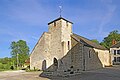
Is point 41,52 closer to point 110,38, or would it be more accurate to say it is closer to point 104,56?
point 104,56

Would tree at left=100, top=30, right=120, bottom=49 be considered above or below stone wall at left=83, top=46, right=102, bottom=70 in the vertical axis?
above

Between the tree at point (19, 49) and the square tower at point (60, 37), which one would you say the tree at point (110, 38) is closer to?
the tree at point (19, 49)

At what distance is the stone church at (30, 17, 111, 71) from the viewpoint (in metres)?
34.0

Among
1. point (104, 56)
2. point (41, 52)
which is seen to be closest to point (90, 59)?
point (41, 52)

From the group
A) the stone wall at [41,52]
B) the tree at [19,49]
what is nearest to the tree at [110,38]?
the tree at [19,49]

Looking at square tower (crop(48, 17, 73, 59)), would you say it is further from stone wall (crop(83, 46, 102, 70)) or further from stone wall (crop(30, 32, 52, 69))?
stone wall (crop(83, 46, 102, 70))

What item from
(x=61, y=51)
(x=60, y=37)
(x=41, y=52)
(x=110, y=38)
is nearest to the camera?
(x=61, y=51)

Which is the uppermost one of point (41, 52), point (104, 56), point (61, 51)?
point (61, 51)

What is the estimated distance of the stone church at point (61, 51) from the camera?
33969 mm

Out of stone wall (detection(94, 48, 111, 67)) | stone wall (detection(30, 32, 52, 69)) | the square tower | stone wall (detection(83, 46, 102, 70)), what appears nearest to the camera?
the square tower

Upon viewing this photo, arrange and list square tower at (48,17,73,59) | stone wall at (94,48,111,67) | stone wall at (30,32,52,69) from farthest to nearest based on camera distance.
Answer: stone wall at (94,48,111,67)
stone wall at (30,32,52,69)
square tower at (48,17,73,59)

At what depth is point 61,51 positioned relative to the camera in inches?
1346

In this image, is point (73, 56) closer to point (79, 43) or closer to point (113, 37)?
point (79, 43)

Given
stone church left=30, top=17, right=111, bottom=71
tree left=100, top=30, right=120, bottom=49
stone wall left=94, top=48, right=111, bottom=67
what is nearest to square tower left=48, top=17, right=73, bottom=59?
stone church left=30, top=17, right=111, bottom=71
